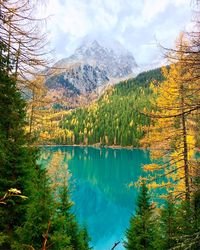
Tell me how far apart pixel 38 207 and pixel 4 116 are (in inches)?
103

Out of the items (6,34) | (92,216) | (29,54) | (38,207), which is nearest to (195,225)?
(38,207)

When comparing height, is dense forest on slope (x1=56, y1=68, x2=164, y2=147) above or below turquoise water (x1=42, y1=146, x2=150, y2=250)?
above

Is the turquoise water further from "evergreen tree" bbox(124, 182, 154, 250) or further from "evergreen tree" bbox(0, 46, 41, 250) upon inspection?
"evergreen tree" bbox(0, 46, 41, 250)

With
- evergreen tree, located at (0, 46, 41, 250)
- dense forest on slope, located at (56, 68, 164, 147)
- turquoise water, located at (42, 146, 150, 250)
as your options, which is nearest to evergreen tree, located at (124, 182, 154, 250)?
evergreen tree, located at (0, 46, 41, 250)

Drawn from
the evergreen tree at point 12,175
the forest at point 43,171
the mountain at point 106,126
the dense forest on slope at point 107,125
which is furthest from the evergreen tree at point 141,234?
the dense forest on slope at point 107,125

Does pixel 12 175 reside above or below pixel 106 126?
below

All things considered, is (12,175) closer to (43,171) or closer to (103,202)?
(43,171)

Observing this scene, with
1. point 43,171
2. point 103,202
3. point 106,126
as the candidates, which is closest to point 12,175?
point 43,171

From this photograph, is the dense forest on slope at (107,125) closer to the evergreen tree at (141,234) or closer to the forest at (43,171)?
the forest at (43,171)

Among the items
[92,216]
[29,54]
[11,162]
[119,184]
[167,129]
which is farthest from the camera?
[119,184]


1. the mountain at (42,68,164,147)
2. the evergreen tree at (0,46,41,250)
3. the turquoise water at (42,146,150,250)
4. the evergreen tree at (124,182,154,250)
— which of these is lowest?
the turquoise water at (42,146,150,250)

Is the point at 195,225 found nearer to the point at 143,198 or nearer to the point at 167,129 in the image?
the point at 143,198

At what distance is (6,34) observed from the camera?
12.6 ft

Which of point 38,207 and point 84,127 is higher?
point 84,127
